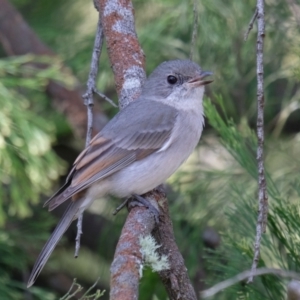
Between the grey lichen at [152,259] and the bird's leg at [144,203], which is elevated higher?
the bird's leg at [144,203]

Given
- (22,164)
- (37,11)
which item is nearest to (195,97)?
(22,164)

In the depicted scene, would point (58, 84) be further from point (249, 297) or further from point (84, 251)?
point (249, 297)

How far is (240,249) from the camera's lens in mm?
2770

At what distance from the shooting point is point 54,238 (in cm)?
333

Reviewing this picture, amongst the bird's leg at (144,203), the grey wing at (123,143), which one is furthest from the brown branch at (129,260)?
the grey wing at (123,143)

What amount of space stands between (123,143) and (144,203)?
0.55 m

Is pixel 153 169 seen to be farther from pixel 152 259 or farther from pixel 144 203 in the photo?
pixel 152 259

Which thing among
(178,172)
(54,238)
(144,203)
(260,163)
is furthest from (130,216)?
(178,172)

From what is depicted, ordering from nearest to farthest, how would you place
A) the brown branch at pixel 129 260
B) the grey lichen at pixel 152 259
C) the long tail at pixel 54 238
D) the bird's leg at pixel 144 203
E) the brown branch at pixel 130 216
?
1. the brown branch at pixel 129 260
2. the brown branch at pixel 130 216
3. the grey lichen at pixel 152 259
4. the bird's leg at pixel 144 203
5. the long tail at pixel 54 238

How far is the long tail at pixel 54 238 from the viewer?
3168 millimetres

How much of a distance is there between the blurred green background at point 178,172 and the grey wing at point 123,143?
24 centimetres

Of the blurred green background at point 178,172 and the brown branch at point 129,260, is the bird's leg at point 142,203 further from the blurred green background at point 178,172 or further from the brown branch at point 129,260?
the blurred green background at point 178,172

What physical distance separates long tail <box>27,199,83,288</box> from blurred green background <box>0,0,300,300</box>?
260 millimetres

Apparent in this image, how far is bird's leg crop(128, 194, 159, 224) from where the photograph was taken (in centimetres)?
298
